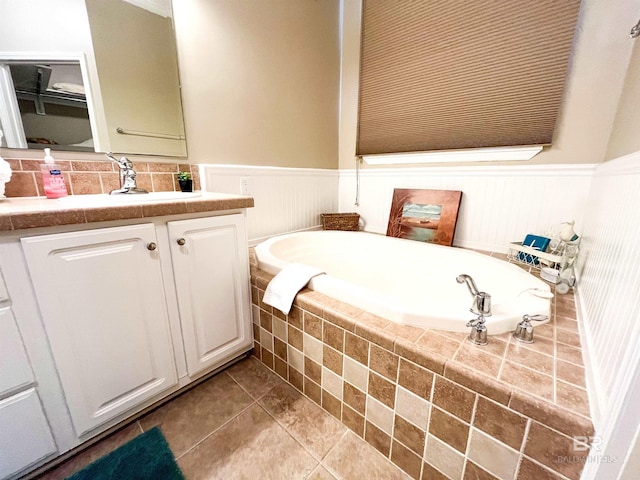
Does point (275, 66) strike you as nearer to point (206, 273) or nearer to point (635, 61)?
point (206, 273)

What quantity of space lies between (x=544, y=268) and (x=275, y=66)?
2009mm

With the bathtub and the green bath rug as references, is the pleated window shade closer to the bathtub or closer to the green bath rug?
the bathtub

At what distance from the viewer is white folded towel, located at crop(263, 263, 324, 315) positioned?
1.08m

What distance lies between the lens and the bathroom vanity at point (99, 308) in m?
0.72

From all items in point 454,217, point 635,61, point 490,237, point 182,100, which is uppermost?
point 635,61

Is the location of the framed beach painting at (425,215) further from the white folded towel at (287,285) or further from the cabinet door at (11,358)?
the cabinet door at (11,358)

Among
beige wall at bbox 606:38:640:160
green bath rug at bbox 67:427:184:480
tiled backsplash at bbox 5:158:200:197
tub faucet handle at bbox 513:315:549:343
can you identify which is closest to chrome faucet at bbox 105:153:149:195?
tiled backsplash at bbox 5:158:200:197

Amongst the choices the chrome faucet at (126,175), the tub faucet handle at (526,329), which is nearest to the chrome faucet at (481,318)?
the tub faucet handle at (526,329)

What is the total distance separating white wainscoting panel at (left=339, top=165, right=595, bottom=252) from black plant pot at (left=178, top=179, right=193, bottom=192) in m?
1.44

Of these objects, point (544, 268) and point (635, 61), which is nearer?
point (635, 61)

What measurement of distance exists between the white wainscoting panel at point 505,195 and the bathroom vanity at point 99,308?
4.45ft

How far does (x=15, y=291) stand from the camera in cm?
70

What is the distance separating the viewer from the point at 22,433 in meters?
0.76

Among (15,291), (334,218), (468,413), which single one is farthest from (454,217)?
(15,291)
